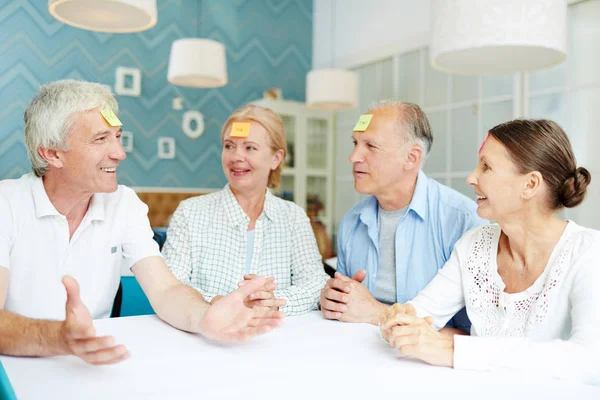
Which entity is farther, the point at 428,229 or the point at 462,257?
the point at 428,229

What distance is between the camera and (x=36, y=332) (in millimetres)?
1147

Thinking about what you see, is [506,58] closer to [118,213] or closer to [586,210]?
[118,213]

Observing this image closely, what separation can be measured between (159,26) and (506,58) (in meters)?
4.84

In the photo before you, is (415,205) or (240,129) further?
(240,129)

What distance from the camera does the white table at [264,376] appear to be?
1.00 metres

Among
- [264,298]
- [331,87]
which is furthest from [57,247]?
[331,87]

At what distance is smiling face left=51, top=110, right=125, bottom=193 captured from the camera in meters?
1.67

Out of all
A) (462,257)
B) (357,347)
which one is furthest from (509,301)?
(357,347)

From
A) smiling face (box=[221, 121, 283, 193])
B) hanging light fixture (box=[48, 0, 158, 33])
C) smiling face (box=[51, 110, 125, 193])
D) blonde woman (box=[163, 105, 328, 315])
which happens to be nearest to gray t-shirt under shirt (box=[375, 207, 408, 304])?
blonde woman (box=[163, 105, 328, 315])

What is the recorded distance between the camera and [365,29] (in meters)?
6.04

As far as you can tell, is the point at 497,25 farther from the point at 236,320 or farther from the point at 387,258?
the point at 236,320

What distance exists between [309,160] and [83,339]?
18.0ft

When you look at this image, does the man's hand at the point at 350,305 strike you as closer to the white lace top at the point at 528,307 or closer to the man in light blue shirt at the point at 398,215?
the white lace top at the point at 528,307

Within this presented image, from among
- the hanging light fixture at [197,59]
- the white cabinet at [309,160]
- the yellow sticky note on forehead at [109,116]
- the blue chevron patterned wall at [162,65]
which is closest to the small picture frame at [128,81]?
the blue chevron patterned wall at [162,65]
